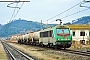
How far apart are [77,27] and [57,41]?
3994cm

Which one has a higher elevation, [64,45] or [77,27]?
[77,27]

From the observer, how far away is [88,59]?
19.9 metres

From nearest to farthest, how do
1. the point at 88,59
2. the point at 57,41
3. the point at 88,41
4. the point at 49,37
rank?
the point at 88,59 < the point at 57,41 < the point at 49,37 < the point at 88,41

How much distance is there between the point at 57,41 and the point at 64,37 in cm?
122

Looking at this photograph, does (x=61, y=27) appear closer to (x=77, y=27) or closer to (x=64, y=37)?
(x=64, y=37)

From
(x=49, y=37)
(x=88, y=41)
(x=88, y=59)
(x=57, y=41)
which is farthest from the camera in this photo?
(x=88, y=41)

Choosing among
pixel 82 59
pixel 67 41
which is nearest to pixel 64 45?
pixel 67 41

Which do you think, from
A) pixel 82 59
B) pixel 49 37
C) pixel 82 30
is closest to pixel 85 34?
pixel 82 30

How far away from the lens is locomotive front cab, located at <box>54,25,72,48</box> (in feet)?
108

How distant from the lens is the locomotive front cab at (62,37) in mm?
33031

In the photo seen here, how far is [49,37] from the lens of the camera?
3631 cm

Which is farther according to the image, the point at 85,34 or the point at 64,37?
the point at 85,34

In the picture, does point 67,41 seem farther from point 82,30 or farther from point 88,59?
point 82,30

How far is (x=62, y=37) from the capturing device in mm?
33406
